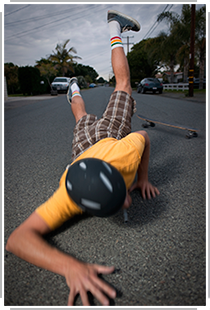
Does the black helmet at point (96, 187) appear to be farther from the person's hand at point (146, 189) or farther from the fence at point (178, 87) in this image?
the fence at point (178, 87)

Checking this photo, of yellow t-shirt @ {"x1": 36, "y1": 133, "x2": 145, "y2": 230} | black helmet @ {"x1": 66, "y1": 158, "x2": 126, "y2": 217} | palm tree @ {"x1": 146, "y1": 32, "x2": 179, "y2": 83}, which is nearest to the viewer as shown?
black helmet @ {"x1": 66, "y1": 158, "x2": 126, "y2": 217}

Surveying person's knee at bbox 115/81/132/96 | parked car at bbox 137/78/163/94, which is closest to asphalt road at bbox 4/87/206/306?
person's knee at bbox 115/81/132/96

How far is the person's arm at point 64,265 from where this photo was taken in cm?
127

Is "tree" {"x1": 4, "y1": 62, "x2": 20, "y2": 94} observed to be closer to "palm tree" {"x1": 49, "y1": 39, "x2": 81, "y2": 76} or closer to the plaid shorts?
"palm tree" {"x1": 49, "y1": 39, "x2": 81, "y2": 76}

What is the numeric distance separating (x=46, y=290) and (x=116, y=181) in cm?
82

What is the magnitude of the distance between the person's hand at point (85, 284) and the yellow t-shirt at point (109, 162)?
0.34 metres

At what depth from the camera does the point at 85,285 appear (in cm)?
128

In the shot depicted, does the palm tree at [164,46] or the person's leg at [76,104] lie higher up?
the palm tree at [164,46]

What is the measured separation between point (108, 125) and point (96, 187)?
118 centimetres

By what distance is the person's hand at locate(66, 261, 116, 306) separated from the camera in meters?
1.24

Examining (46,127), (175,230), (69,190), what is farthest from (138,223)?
(46,127)

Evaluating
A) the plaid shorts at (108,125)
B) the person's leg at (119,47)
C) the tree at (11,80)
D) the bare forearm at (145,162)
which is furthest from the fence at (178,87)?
the tree at (11,80)

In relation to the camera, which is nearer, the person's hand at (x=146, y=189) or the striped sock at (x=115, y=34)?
the person's hand at (x=146, y=189)

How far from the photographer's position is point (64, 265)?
1.34m
